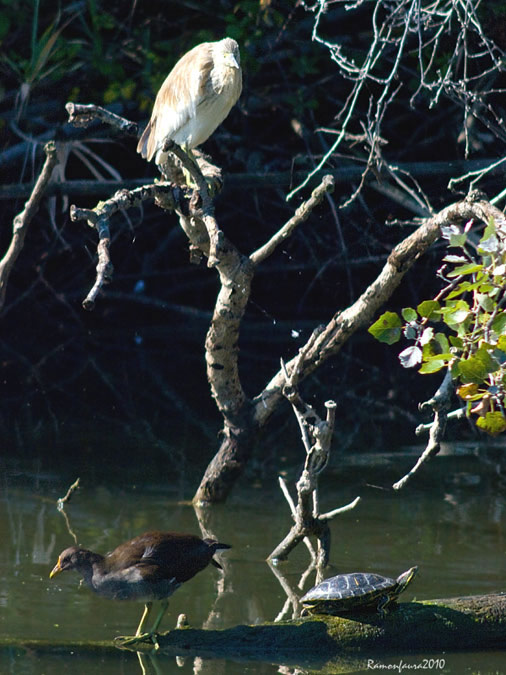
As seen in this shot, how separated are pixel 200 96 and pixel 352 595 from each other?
3.16 m

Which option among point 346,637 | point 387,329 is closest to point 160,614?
point 346,637

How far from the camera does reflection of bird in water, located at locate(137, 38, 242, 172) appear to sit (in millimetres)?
5520

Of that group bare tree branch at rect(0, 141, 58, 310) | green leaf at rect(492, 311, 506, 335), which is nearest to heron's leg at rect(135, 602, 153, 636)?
green leaf at rect(492, 311, 506, 335)

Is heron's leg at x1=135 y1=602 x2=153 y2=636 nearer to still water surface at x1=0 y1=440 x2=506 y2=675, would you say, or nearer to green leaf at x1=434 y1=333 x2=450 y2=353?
still water surface at x1=0 y1=440 x2=506 y2=675

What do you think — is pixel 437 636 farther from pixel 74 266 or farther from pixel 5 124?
pixel 74 266

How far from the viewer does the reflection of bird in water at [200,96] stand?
552 centimetres

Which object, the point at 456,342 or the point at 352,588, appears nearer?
the point at 456,342

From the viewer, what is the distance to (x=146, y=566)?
3.69 metres

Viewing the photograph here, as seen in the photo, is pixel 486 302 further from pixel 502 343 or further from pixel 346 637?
pixel 346 637

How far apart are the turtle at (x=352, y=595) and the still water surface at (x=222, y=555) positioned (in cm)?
21

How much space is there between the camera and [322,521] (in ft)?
14.4

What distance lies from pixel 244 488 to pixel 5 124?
15.2 ft

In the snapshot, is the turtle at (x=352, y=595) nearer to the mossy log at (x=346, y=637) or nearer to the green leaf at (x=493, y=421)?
the mossy log at (x=346, y=637)

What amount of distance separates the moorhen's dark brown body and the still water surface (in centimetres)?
16
